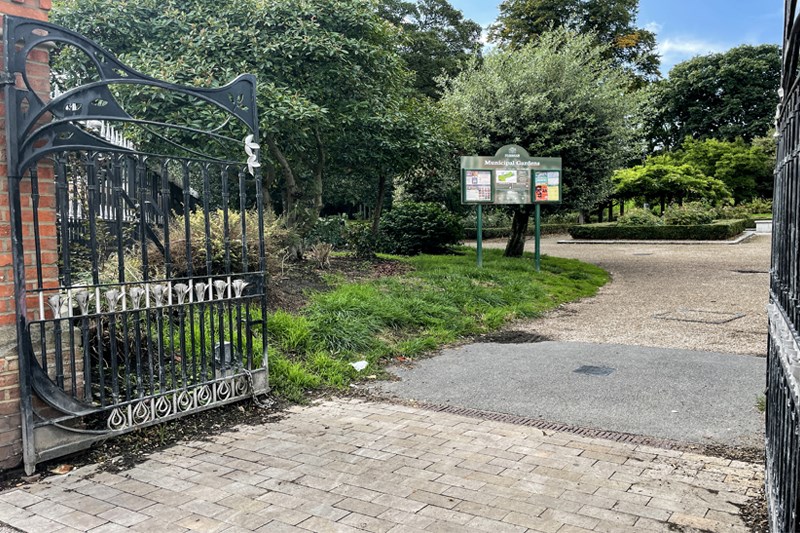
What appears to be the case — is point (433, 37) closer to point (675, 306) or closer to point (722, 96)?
point (722, 96)

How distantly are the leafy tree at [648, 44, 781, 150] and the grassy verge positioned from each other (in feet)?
110

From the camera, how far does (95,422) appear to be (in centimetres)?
418

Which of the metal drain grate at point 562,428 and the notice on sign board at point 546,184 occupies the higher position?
the notice on sign board at point 546,184

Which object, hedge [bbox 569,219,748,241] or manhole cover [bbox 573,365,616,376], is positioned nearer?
manhole cover [bbox 573,365,616,376]

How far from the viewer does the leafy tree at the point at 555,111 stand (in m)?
14.7

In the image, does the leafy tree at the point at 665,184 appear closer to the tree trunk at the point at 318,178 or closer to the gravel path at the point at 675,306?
the gravel path at the point at 675,306

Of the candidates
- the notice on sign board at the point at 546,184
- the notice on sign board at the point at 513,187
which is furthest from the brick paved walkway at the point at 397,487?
the notice on sign board at the point at 546,184

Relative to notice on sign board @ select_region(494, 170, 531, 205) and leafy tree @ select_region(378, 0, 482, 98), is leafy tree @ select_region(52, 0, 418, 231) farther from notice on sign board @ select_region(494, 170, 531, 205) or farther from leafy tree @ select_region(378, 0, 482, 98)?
leafy tree @ select_region(378, 0, 482, 98)

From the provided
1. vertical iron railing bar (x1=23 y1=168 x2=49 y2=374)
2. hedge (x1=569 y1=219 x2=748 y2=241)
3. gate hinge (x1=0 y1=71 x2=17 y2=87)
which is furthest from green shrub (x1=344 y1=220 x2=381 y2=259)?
hedge (x1=569 y1=219 x2=748 y2=241)

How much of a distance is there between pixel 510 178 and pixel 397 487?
36.6ft

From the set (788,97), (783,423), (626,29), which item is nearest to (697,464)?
(783,423)

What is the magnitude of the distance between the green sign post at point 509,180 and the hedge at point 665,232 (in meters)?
12.6

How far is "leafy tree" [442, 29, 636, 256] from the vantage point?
578 inches

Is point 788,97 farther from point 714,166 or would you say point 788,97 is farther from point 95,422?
point 714,166
